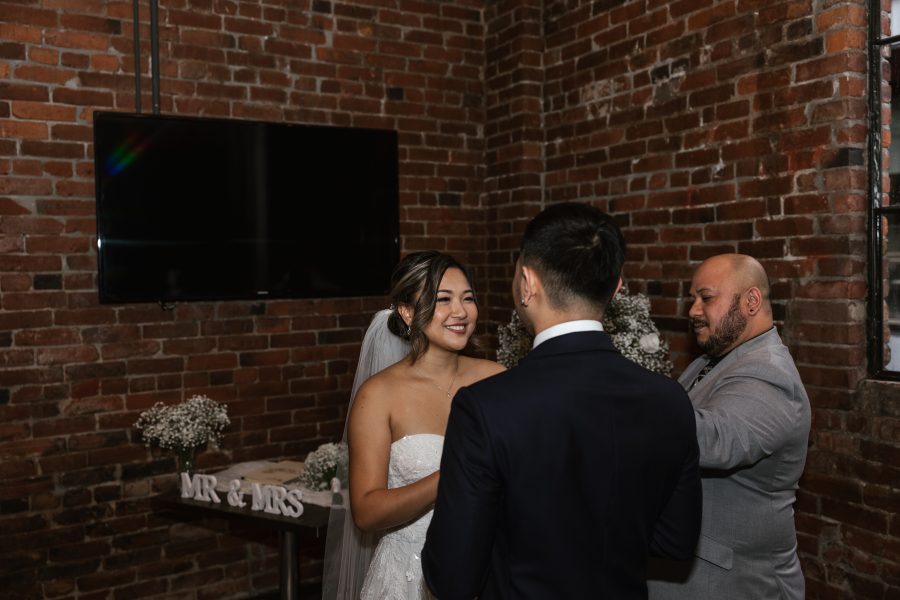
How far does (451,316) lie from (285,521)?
1.34 metres

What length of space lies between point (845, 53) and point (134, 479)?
349cm

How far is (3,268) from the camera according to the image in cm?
363

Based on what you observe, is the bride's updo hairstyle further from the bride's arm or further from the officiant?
the officiant

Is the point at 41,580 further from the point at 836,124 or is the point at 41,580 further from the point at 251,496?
the point at 836,124

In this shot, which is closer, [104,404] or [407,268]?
[407,268]

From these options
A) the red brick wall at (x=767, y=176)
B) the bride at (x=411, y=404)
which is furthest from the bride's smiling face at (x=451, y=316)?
the red brick wall at (x=767, y=176)

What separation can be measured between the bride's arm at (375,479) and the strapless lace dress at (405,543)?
4.5 inches

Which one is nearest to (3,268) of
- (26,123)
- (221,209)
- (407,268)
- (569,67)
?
(26,123)

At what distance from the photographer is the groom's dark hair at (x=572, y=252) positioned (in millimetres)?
1578

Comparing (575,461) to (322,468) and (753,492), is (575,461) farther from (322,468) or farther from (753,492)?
(322,468)

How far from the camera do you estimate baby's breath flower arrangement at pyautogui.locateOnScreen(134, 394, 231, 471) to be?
3.67m

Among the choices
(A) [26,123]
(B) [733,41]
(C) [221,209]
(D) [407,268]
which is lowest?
(D) [407,268]

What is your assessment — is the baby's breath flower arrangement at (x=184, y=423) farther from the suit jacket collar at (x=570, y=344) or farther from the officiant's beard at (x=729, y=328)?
the suit jacket collar at (x=570, y=344)

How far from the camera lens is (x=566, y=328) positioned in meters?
1.59
